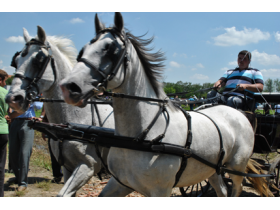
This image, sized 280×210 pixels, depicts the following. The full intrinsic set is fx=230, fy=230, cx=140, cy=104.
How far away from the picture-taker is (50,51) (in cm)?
326

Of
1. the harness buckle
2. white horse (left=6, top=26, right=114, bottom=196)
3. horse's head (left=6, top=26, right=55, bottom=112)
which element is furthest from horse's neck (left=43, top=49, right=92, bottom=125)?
the harness buckle

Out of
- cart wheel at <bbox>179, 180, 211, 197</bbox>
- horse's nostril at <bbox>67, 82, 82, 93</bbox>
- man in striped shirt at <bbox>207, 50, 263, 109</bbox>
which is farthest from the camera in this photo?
cart wheel at <bbox>179, 180, 211, 197</bbox>

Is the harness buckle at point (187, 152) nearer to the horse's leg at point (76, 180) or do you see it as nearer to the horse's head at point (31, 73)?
the horse's leg at point (76, 180)

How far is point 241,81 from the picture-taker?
430 centimetres

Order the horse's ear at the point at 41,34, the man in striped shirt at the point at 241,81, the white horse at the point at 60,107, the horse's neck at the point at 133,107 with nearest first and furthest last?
the horse's neck at the point at 133,107
the white horse at the point at 60,107
the horse's ear at the point at 41,34
the man in striped shirt at the point at 241,81

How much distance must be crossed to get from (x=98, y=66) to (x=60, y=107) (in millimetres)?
1627

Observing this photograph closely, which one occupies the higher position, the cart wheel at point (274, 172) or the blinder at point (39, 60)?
the blinder at point (39, 60)

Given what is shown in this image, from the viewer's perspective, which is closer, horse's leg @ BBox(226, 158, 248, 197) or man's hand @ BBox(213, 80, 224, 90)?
horse's leg @ BBox(226, 158, 248, 197)

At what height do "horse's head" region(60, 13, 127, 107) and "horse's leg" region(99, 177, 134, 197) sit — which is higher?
"horse's head" region(60, 13, 127, 107)

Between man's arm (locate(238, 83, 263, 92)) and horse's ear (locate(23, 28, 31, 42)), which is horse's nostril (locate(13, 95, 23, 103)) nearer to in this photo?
horse's ear (locate(23, 28, 31, 42))

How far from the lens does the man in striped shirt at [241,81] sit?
413 centimetres

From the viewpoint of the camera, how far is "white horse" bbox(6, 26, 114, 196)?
2.93m

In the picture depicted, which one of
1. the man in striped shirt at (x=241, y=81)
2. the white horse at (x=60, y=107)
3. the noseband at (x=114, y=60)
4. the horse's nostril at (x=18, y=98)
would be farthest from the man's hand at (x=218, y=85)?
the horse's nostril at (x=18, y=98)

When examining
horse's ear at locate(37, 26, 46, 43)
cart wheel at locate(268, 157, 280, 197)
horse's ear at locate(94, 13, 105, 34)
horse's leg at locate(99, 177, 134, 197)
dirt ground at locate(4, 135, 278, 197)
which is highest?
horse's ear at locate(37, 26, 46, 43)
